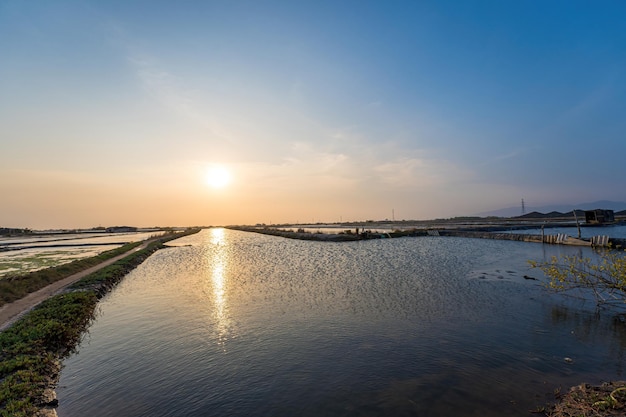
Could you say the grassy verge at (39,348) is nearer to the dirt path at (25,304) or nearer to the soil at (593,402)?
the dirt path at (25,304)

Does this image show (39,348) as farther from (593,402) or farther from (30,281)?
(593,402)

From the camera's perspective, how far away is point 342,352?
13359 mm

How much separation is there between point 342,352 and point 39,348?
12.7 meters

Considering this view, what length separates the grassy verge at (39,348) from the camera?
949 centimetres

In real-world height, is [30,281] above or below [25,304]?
above

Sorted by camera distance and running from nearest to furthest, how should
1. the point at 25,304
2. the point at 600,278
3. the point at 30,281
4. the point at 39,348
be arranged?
the point at 600,278, the point at 39,348, the point at 25,304, the point at 30,281

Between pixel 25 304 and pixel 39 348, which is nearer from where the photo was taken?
pixel 39 348

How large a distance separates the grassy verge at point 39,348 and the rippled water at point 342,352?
0.66 metres

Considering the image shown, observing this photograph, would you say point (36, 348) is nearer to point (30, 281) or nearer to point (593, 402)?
point (30, 281)

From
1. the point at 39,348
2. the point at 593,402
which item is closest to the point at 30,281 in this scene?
the point at 39,348

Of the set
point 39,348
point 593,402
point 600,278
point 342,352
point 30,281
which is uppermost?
point 600,278

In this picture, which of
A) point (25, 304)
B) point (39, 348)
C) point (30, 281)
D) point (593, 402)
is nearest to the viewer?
point (593, 402)

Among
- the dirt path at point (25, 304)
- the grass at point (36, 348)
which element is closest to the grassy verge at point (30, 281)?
the dirt path at point (25, 304)

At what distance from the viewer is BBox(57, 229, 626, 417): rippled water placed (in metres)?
9.87
